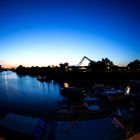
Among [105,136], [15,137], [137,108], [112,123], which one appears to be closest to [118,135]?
[105,136]

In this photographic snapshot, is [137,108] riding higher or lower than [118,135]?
higher

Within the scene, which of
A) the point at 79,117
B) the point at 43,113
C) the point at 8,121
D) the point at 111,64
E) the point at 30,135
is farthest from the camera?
the point at 111,64

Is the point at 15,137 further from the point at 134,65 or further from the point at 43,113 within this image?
the point at 134,65

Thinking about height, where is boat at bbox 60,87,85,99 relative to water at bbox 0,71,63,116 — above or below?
above

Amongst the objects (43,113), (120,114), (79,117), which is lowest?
(43,113)

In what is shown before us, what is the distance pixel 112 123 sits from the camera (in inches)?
668

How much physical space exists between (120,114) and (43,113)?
19.3 metres

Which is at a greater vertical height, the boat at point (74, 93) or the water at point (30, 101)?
the boat at point (74, 93)

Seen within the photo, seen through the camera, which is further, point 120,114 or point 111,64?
point 111,64

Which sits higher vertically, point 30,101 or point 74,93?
point 74,93

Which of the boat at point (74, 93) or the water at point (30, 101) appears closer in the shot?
the boat at point (74, 93)

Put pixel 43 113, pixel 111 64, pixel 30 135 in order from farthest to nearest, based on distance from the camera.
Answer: pixel 111 64
pixel 43 113
pixel 30 135

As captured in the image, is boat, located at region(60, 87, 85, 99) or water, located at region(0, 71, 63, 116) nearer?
boat, located at region(60, 87, 85, 99)

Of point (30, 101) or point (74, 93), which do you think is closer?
point (74, 93)
